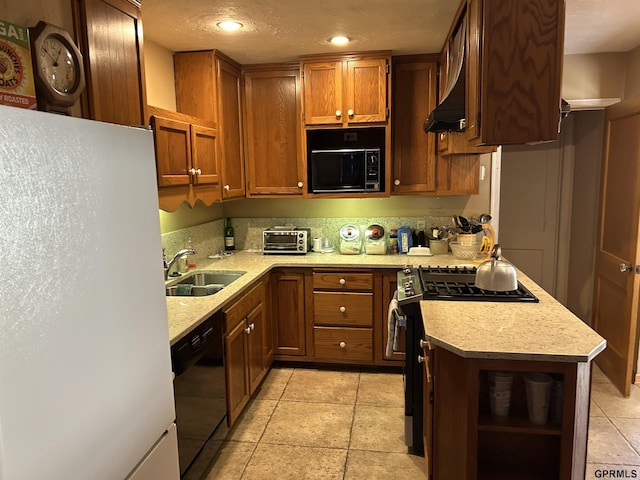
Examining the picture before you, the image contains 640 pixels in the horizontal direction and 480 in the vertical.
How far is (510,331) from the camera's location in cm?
191

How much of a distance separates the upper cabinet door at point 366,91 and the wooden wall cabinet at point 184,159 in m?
1.04

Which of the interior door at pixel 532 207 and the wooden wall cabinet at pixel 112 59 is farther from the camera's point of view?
the interior door at pixel 532 207

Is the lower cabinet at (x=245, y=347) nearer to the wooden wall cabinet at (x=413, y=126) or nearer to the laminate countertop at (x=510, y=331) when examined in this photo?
the laminate countertop at (x=510, y=331)

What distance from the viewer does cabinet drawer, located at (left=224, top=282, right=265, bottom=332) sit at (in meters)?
2.62

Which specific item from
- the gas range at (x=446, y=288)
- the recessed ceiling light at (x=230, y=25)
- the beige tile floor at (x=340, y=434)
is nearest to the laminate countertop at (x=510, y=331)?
the gas range at (x=446, y=288)

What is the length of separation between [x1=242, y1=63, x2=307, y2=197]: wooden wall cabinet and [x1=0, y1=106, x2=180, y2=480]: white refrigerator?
250cm

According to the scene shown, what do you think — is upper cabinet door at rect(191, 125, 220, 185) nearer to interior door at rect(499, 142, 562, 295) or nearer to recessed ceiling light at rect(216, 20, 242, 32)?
recessed ceiling light at rect(216, 20, 242, 32)

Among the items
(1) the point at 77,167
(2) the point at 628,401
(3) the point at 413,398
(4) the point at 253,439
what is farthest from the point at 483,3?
(2) the point at 628,401

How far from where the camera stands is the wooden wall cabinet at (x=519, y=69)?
1896 millimetres

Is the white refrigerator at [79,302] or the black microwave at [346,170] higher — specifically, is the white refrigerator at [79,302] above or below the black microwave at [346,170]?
below

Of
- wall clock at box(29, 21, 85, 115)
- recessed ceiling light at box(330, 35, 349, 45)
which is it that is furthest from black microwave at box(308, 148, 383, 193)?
wall clock at box(29, 21, 85, 115)

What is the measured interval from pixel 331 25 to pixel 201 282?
6.06ft

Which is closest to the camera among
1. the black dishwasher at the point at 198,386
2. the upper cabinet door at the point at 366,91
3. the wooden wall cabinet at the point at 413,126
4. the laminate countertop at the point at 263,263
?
the black dishwasher at the point at 198,386

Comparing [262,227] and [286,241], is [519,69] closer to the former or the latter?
[286,241]
